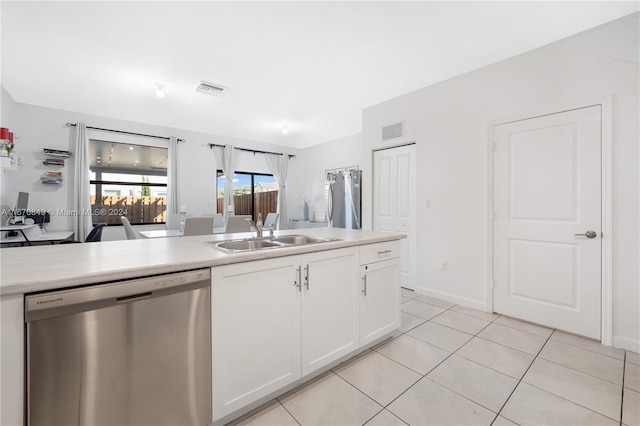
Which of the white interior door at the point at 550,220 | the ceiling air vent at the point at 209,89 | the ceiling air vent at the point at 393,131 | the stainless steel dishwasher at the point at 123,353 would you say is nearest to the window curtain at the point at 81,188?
the ceiling air vent at the point at 209,89

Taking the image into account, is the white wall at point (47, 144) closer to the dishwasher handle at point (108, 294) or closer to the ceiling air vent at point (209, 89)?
the ceiling air vent at point (209, 89)

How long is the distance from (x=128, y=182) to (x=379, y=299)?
5128mm

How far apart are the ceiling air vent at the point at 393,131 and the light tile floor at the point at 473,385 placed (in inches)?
99.3

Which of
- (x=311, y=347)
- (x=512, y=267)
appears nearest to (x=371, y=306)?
(x=311, y=347)

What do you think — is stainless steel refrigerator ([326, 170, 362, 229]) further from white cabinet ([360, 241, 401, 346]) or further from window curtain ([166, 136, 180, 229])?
window curtain ([166, 136, 180, 229])

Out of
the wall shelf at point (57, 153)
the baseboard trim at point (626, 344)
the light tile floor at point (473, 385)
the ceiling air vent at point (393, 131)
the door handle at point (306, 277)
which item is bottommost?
the light tile floor at point (473, 385)

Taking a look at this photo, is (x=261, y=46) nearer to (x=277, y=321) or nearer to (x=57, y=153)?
(x=277, y=321)

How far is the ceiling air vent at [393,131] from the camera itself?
3582mm

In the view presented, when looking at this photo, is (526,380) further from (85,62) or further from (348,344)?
(85,62)

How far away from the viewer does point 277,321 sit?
149 centimetres

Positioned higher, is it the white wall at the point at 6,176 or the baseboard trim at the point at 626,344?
the white wall at the point at 6,176

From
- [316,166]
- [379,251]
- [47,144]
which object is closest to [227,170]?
[316,166]

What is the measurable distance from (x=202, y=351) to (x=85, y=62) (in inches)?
142

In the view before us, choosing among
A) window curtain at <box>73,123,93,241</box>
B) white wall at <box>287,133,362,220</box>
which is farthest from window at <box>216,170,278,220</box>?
window curtain at <box>73,123,93,241</box>
